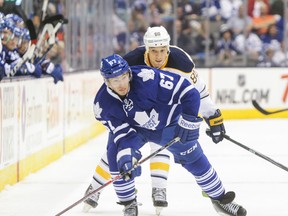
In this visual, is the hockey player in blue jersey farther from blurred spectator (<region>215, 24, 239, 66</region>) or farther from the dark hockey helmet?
blurred spectator (<region>215, 24, 239, 66</region>)

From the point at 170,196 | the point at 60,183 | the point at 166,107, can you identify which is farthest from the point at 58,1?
the point at 166,107

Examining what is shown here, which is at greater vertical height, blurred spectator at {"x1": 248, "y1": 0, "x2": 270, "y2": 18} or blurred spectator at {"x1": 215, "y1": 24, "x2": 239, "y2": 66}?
blurred spectator at {"x1": 248, "y1": 0, "x2": 270, "y2": 18}

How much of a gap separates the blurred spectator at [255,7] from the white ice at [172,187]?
439 cm

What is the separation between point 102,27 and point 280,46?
9.10 feet

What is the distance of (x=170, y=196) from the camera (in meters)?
5.79

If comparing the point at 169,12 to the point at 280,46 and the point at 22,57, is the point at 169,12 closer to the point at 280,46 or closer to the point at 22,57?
the point at 280,46

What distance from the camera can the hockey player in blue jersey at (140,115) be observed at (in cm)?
439

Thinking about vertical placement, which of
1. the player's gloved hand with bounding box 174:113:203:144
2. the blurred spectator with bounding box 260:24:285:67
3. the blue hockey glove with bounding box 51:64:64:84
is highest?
the player's gloved hand with bounding box 174:113:203:144

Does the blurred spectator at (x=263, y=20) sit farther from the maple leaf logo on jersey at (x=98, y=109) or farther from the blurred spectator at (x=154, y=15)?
the maple leaf logo on jersey at (x=98, y=109)

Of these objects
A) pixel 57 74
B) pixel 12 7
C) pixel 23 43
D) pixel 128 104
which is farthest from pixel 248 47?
pixel 128 104

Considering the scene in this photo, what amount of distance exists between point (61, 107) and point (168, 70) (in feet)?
11.4

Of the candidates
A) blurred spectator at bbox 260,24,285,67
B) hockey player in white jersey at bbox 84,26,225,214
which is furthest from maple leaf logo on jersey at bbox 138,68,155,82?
blurred spectator at bbox 260,24,285,67

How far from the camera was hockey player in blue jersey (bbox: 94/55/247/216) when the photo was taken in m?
4.39

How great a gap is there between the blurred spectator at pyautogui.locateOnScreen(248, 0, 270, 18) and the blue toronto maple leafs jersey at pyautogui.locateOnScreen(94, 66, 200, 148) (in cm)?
881
